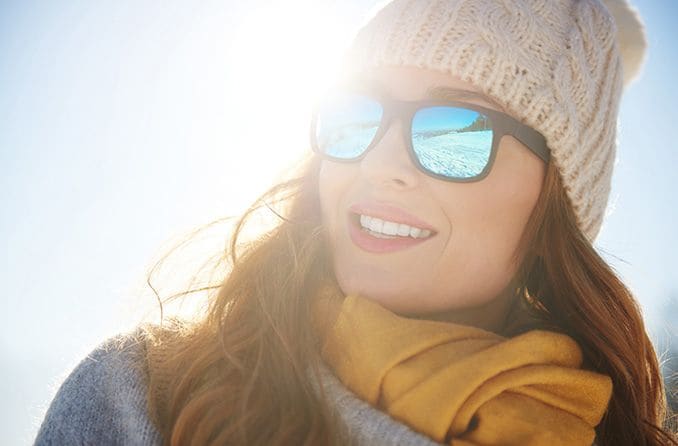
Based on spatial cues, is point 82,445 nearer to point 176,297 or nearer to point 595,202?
point 176,297

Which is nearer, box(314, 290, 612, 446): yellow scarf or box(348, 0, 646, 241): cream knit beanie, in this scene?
box(314, 290, 612, 446): yellow scarf

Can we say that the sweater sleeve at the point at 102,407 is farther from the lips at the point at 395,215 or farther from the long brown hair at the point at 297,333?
the lips at the point at 395,215

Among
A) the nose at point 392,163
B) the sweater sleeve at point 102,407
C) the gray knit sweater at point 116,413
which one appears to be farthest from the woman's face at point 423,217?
the sweater sleeve at point 102,407

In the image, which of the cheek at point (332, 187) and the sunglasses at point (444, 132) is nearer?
the sunglasses at point (444, 132)

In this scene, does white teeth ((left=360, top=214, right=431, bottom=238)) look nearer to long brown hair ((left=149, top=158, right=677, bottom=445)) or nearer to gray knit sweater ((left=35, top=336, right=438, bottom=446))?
long brown hair ((left=149, top=158, right=677, bottom=445))

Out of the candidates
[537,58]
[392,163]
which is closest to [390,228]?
[392,163]

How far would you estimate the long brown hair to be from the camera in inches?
57.1

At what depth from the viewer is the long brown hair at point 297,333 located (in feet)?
4.75

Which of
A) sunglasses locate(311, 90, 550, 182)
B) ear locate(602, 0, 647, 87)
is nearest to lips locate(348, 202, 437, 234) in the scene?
sunglasses locate(311, 90, 550, 182)

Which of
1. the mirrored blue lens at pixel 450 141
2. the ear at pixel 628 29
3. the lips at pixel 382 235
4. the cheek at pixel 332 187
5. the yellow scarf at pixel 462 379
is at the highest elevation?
the ear at pixel 628 29

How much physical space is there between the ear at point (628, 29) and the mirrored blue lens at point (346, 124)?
3.88 feet

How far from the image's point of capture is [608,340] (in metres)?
1.94

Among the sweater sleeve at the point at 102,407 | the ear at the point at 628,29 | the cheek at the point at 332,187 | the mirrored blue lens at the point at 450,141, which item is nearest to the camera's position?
the sweater sleeve at the point at 102,407

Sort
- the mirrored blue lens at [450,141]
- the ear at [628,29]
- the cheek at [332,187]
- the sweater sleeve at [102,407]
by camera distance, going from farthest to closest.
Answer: the ear at [628,29] < the cheek at [332,187] < the mirrored blue lens at [450,141] < the sweater sleeve at [102,407]
